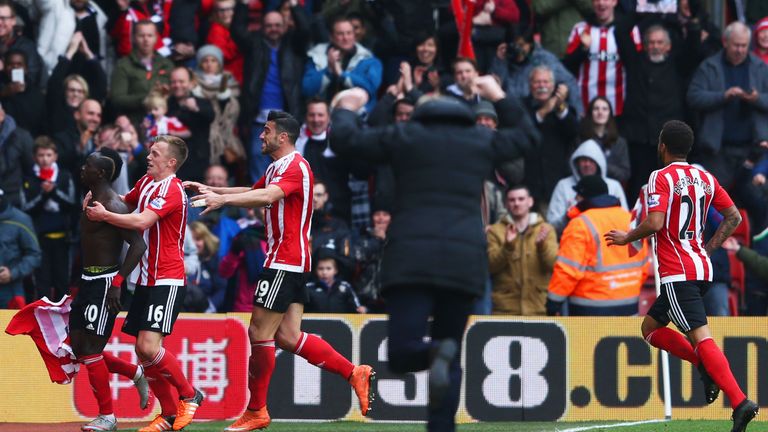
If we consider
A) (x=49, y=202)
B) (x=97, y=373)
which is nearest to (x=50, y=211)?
(x=49, y=202)

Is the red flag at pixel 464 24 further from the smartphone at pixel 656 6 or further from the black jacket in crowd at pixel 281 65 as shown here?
the smartphone at pixel 656 6

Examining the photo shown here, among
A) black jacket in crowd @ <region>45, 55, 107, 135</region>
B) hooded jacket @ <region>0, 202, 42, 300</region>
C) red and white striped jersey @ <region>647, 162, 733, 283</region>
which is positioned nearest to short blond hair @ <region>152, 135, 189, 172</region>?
red and white striped jersey @ <region>647, 162, 733, 283</region>

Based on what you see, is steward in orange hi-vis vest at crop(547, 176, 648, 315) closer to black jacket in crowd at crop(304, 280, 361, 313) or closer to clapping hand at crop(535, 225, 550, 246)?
clapping hand at crop(535, 225, 550, 246)

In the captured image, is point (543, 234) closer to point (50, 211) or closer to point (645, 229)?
point (645, 229)

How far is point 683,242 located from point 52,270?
7847 mm

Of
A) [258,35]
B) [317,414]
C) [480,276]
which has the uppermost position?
[258,35]

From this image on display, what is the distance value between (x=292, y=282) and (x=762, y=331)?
511 cm

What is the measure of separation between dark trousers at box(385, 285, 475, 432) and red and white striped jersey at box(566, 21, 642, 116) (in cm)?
897

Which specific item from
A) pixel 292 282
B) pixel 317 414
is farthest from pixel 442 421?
pixel 317 414

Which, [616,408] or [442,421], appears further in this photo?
[616,408]

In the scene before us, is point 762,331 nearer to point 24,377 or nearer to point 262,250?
point 262,250

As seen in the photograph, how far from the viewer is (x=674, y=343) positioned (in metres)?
11.4

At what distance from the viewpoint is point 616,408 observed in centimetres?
1408

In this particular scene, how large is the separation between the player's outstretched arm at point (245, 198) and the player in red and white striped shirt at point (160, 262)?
2.35 feet
